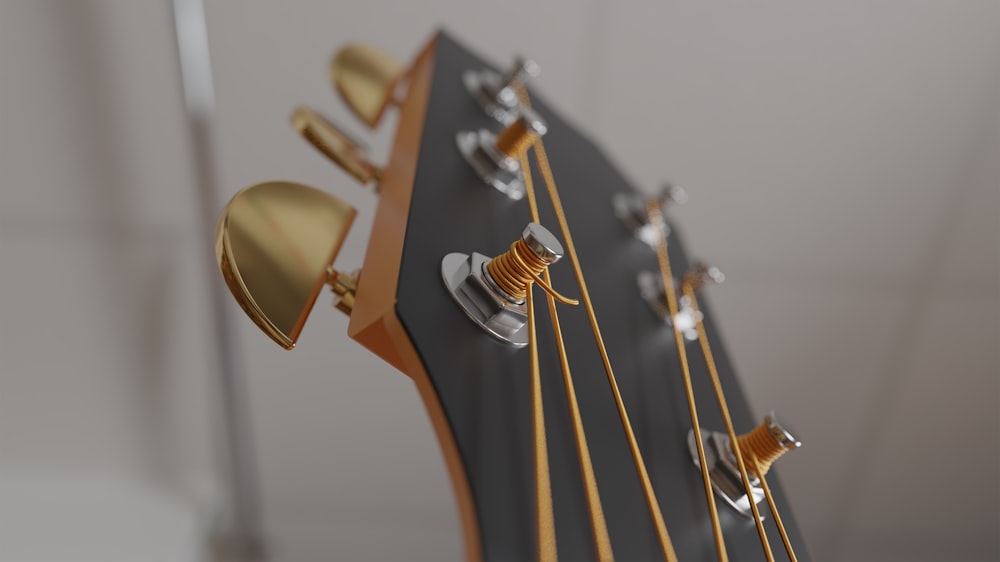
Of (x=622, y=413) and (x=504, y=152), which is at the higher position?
(x=504, y=152)

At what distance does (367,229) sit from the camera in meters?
0.94

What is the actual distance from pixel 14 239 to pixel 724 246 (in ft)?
→ 2.90

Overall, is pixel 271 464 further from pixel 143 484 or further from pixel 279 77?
pixel 279 77

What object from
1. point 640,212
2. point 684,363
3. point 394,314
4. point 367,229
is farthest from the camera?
point 367,229

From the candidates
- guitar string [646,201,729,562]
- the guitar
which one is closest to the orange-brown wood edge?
the guitar

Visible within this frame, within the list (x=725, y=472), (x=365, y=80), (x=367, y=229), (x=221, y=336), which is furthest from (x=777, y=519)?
(x=221, y=336)

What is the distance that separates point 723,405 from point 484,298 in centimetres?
16

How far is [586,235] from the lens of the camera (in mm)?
438

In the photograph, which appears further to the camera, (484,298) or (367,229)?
(367,229)

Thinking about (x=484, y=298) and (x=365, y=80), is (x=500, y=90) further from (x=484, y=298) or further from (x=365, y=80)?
(x=484, y=298)

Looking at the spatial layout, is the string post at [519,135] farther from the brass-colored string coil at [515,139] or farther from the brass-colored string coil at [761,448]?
the brass-colored string coil at [761,448]

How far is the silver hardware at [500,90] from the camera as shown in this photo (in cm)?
46

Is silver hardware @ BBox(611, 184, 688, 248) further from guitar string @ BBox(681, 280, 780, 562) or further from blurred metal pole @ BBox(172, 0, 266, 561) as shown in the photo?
blurred metal pole @ BBox(172, 0, 266, 561)

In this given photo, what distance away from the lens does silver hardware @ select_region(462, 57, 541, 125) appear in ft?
1.52
